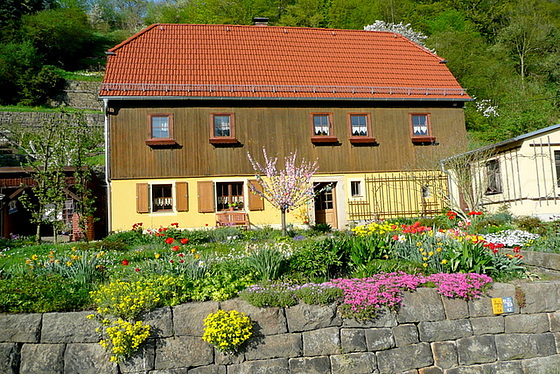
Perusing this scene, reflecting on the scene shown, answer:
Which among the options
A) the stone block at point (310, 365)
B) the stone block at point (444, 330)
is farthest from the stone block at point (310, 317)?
the stone block at point (444, 330)

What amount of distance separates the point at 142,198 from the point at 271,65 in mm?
7832

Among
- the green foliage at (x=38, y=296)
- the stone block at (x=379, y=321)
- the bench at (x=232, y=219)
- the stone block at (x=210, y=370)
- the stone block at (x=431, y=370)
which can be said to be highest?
the bench at (x=232, y=219)

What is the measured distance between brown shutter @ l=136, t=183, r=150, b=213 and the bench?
2562 millimetres

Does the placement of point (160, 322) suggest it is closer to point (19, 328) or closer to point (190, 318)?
point (190, 318)

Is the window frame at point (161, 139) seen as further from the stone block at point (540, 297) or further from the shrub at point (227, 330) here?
the stone block at point (540, 297)

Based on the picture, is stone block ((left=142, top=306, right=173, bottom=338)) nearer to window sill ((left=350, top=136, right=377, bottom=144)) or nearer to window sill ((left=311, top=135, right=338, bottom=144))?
window sill ((left=311, top=135, right=338, bottom=144))

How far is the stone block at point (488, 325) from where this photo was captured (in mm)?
5641

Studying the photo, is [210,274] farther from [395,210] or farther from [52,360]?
[395,210]

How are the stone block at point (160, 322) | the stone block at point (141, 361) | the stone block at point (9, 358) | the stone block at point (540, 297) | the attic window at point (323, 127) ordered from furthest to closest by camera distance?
the attic window at point (323, 127), the stone block at point (540, 297), the stone block at point (160, 322), the stone block at point (141, 361), the stone block at point (9, 358)

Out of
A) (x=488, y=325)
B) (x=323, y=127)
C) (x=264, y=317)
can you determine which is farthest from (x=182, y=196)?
(x=488, y=325)

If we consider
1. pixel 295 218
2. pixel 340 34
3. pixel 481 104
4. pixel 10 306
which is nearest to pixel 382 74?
pixel 340 34

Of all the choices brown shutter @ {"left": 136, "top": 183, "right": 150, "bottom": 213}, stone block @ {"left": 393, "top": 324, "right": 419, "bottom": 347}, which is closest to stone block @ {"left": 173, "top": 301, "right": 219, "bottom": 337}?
stone block @ {"left": 393, "top": 324, "right": 419, "bottom": 347}

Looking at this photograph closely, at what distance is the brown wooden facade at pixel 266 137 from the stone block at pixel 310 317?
11.7 metres

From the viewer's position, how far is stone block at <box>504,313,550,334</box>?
5.74 m
